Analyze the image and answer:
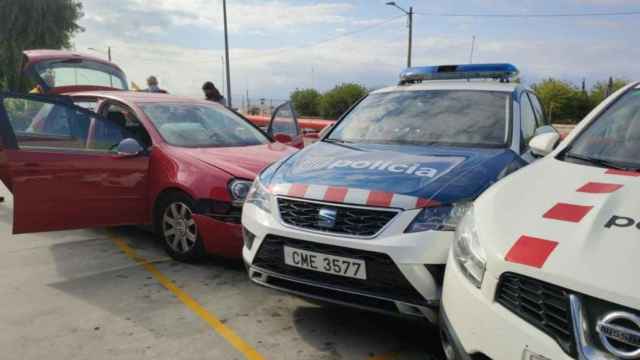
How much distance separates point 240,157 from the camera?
4.85m

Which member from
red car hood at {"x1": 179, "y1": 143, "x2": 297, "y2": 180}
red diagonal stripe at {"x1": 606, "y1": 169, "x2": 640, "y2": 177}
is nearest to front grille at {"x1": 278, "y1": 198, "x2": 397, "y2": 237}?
red diagonal stripe at {"x1": 606, "y1": 169, "x2": 640, "y2": 177}

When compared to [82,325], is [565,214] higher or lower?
higher

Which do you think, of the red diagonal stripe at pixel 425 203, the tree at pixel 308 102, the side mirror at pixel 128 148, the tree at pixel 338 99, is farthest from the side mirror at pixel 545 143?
the tree at pixel 308 102

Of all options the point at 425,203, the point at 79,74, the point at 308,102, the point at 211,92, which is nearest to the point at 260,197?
the point at 425,203

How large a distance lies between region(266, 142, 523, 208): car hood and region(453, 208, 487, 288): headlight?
499mm

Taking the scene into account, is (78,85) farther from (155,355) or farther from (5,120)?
(155,355)

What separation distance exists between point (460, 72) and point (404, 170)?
8.98ft

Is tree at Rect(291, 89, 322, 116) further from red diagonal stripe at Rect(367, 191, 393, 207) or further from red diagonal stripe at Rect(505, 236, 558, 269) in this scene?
red diagonal stripe at Rect(505, 236, 558, 269)

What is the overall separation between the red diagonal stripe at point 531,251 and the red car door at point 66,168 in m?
3.66

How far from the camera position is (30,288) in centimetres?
410

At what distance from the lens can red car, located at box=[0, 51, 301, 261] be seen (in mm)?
4340

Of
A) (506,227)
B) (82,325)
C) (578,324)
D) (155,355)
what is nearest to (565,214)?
(506,227)

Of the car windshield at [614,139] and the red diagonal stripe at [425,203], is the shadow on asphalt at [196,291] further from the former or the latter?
the car windshield at [614,139]

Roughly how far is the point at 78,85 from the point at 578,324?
945cm
